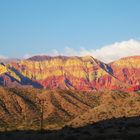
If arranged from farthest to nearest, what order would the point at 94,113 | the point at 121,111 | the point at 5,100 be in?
the point at 5,100 → the point at 94,113 → the point at 121,111

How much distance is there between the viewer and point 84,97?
168 metres

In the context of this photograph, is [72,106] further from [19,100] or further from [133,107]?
[133,107]

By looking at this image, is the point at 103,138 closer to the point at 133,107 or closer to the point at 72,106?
the point at 133,107

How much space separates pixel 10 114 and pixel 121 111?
50.3 m

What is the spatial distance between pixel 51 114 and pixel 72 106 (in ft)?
49.9

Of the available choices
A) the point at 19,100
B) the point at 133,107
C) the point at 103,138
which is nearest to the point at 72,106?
the point at 19,100

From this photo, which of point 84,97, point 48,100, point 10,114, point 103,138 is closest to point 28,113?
point 10,114

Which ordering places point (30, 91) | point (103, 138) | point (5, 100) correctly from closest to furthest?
point (103, 138), point (5, 100), point (30, 91)

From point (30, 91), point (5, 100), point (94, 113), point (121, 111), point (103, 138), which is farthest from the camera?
point (30, 91)

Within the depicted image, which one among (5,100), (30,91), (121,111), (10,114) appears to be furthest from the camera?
(30,91)

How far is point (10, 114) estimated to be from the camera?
137875 millimetres

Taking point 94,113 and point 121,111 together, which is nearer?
point 121,111

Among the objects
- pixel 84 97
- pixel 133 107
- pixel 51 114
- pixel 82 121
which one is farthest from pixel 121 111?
pixel 84 97

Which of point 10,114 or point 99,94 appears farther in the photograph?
point 99,94
